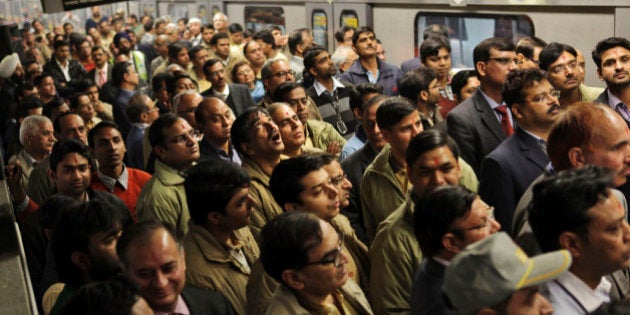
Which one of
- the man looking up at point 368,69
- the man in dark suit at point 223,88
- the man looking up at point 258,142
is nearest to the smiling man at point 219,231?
the man looking up at point 258,142

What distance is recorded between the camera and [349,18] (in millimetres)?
11164

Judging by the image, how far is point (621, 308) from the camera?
235 cm

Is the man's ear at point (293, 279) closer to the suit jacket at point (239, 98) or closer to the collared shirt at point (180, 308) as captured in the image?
the collared shirt at point (180, 308)

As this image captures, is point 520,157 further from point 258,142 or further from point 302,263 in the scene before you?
point 258,142

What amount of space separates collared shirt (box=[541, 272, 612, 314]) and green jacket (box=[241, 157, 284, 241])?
6.54 feet

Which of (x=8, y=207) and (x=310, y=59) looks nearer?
(x=8, y=207)

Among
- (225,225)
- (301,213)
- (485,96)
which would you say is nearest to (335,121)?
(485,96)

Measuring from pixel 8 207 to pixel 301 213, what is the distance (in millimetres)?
2616

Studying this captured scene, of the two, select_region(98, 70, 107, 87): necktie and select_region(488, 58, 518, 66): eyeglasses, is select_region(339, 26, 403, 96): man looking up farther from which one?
select_region(98, 70, 107, 87): necktie

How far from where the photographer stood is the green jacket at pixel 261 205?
15.5 feet

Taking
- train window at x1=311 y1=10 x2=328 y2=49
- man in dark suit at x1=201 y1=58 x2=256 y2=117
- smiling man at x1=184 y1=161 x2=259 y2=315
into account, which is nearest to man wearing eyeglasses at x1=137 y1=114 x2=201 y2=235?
smiling man at x1=184 y1=161 x2=259 y2=315

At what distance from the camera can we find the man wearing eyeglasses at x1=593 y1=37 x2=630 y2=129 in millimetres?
5750

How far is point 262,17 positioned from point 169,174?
9.38 meters

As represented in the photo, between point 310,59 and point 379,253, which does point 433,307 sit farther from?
point 310,59
